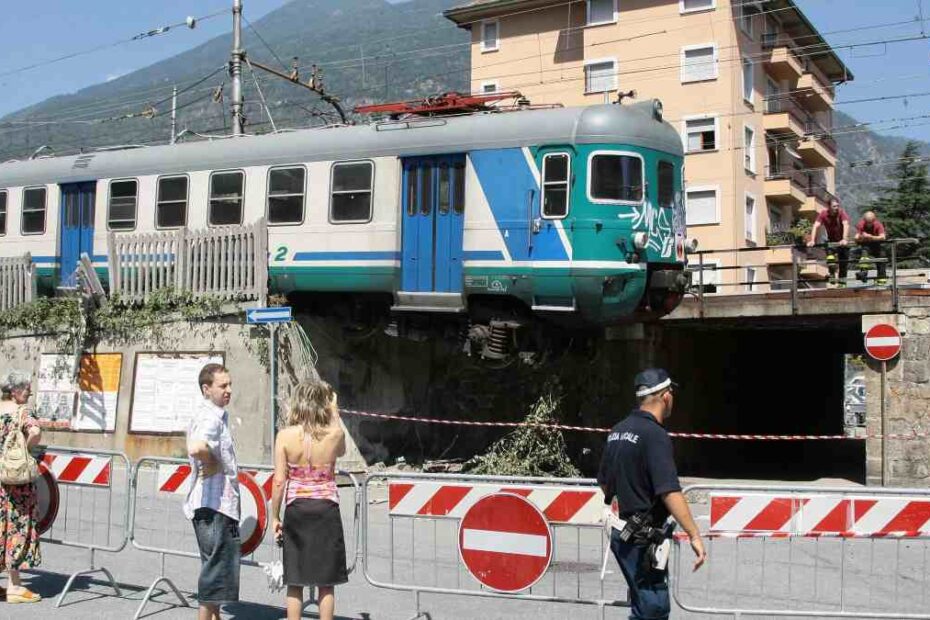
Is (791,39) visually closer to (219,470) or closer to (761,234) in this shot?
(761,234)

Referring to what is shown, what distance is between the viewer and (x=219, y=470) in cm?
688

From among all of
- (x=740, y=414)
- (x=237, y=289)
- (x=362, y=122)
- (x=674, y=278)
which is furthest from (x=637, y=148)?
(x=740, y=414)

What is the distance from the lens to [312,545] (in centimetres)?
657

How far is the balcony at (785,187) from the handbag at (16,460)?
37.8 m

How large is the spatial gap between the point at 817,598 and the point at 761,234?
120 ft

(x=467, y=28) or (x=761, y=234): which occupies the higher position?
(x=467, y=28)

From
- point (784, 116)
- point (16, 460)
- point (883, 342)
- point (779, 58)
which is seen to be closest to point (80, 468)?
point (16, 460)

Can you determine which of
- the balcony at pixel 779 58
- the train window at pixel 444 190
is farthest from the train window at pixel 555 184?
the balcony at pixel 779 58

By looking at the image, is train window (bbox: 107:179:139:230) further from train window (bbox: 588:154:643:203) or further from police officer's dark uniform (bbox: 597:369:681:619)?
police officer's dark uniform (bbox: 597:369:681:619)

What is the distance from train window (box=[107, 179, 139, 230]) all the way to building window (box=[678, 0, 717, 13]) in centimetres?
2710

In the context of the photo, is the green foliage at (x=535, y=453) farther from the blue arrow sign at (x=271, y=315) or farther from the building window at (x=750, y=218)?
the building window at (x=750, y=218)

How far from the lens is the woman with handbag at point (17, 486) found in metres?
8.12

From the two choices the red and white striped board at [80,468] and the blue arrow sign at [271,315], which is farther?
the blue arrow sign at [271,315]

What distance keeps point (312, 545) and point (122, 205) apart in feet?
44.8
